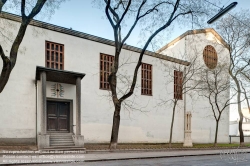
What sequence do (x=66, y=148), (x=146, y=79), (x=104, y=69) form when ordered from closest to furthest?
(x=66, y=148) < (x=104, y=69) < (x=146, y=79)

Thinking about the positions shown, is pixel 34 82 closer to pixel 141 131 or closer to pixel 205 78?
pixel 141 131

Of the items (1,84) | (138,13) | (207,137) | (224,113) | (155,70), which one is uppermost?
(138,13)

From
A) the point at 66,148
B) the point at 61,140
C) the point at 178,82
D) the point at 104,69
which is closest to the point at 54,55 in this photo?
the point at 104,69

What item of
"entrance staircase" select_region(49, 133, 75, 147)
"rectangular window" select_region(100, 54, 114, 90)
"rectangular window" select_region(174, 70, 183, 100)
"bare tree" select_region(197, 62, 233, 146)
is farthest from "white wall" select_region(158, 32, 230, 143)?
"entrance staircase" select_region(49, 133, 75, 147)

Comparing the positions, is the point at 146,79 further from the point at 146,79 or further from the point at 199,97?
the point at 199,97

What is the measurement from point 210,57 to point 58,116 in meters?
20.2

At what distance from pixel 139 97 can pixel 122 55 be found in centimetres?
386

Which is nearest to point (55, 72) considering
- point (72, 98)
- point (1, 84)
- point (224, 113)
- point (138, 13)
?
point (72, 98)

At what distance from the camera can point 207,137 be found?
3200cm

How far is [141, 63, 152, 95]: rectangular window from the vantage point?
2547cm

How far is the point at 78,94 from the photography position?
696 inches

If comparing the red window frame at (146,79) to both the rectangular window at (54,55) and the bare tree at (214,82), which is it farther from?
the rectangular window at (54,55)

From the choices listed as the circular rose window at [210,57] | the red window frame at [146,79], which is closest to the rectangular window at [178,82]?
the red window frame at [146,79]

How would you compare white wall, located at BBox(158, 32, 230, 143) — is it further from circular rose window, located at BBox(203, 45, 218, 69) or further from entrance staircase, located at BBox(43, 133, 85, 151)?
entrance staircase, located at BBox(43, 133, 85, 151)
